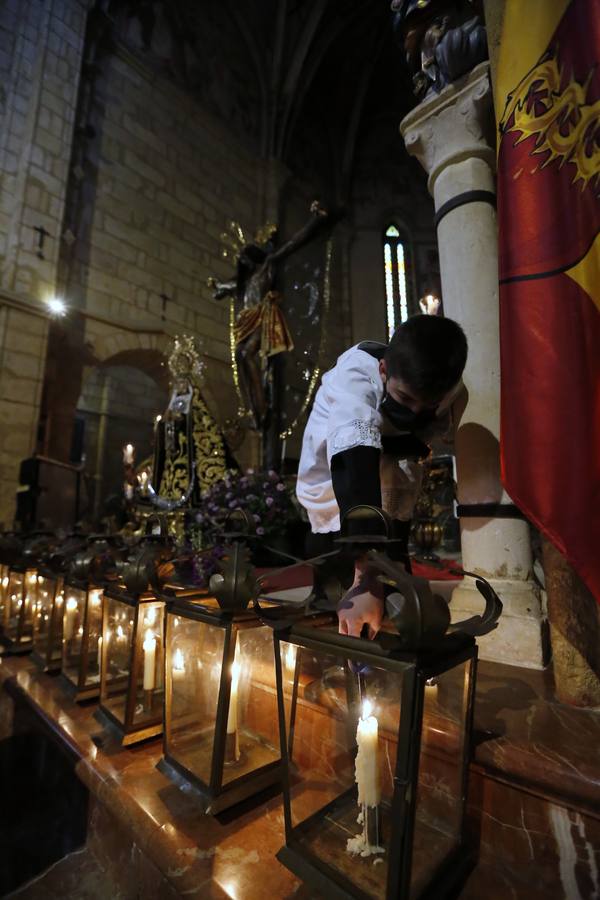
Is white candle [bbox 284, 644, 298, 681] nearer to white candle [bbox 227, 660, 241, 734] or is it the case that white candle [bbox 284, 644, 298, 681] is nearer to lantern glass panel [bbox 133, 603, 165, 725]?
white candle [bbox 227, 660, 241, 734]

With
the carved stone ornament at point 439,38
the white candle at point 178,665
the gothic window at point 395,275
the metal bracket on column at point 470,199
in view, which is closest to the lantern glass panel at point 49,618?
the white candle at point 178,665

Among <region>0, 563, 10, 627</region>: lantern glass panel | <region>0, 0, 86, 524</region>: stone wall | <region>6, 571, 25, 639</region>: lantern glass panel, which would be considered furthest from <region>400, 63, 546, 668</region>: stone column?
<region>0, 0, 86, 524</region>: stone wall

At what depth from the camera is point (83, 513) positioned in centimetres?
735

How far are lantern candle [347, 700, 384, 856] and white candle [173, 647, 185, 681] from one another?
520mm

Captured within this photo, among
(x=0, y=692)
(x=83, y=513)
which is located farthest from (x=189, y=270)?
(x=0, y=692)

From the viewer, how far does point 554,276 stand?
3.56 ft

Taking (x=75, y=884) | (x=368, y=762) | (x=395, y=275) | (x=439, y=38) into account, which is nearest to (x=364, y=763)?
(x=368, y=762)

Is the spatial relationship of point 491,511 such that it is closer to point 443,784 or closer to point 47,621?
point 443,784

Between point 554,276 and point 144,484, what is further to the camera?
point 144,484

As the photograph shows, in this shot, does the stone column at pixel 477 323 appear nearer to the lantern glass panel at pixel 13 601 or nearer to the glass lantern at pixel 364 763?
the glass lantern at pixel 364 763

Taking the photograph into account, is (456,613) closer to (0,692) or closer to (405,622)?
(405,622)

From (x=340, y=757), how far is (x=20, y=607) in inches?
82.2

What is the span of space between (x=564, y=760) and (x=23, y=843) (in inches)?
79.4

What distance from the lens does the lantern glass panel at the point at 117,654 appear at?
4.47 feet
